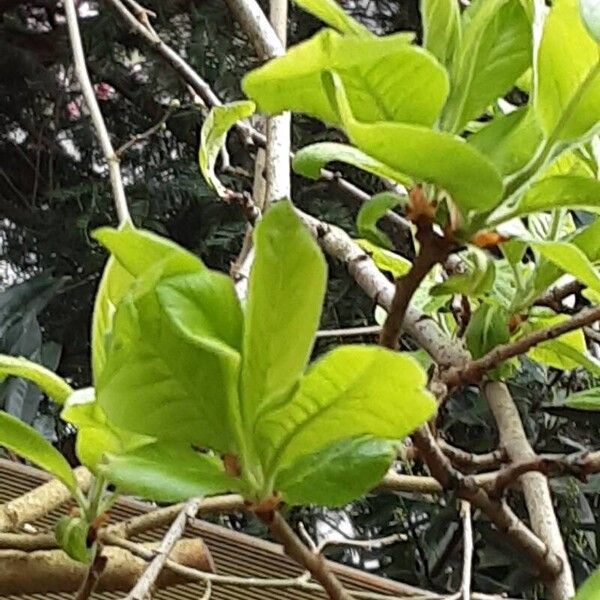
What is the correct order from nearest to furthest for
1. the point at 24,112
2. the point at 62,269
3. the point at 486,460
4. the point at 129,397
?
the point at 129,397 < the point at 486,460 < the point at 62,269 < the point at 24,112

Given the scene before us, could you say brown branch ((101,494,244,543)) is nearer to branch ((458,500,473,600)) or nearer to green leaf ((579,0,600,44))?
branch ((458,500,473,600))

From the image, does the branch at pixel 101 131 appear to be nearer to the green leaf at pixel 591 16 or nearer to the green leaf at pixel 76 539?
the green leaf at pixel 76 539

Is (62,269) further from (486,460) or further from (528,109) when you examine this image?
(528,109)

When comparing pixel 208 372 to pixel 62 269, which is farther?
pixel 62 269

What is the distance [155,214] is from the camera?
1.32 metres

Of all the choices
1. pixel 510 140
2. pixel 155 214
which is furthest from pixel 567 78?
pixel 155 214

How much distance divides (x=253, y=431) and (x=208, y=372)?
0.02 meters

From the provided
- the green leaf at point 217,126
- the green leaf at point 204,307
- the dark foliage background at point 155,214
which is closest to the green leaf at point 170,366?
the green leaf at point 204,307

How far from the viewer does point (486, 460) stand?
0.37m

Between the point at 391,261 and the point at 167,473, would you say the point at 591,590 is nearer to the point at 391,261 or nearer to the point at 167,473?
the point at 167,473

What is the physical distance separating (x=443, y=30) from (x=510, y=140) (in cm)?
3

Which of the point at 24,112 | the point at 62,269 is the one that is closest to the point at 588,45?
the point at 62,269

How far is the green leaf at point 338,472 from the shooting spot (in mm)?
219

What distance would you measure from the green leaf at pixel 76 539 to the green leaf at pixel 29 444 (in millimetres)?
15
